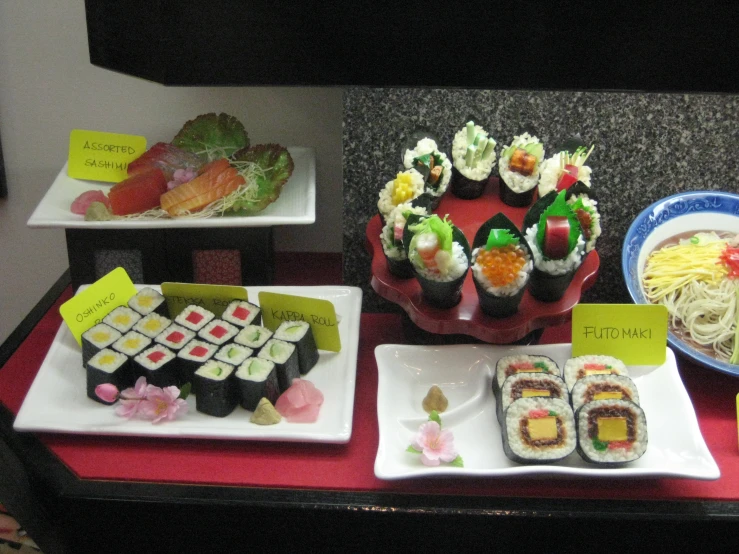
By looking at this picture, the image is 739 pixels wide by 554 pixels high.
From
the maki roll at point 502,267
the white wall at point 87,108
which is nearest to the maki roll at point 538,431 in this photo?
the maki roll at point 502,267

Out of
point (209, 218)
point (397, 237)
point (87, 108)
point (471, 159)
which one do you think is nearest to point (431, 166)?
point (471, 159)

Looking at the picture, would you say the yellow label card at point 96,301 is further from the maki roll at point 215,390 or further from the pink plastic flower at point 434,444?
the pink plastic flower at point 434,444

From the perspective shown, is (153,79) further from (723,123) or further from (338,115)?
(723,123)

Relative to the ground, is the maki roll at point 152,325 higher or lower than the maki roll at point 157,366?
higher

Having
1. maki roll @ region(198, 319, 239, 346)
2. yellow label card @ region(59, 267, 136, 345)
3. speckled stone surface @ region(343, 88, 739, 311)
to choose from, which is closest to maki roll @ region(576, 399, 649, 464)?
speckled stone surface @ region(343, 88, 739, 311)

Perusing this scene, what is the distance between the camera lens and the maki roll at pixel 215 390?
1.21 meters

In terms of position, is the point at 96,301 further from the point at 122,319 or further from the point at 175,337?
the point at 175,337

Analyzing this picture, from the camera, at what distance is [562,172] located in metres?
1.34

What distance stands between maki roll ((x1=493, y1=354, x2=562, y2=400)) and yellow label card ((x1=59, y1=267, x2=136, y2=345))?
2.38ft

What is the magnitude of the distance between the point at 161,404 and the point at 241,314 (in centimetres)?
24

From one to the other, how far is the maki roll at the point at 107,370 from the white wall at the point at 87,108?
581mm

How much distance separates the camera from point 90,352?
1309mm

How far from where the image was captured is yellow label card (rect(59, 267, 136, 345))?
134cm

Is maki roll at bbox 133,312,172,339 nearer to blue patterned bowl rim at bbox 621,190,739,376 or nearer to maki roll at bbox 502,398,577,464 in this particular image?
maki roll at bbox 502,398,577,464
